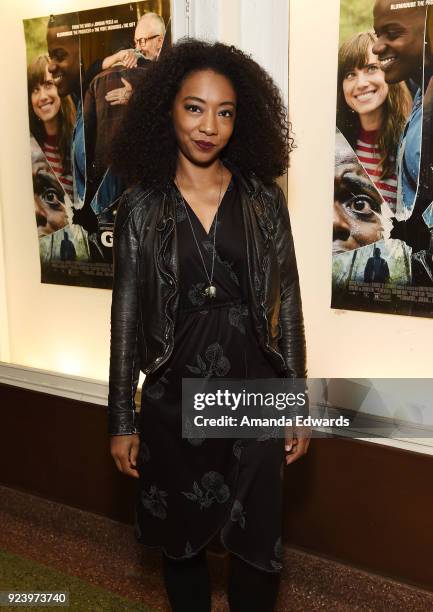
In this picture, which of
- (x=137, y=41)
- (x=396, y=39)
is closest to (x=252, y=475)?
(x=396, y=39)

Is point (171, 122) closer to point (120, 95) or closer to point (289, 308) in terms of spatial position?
point (289, 308)

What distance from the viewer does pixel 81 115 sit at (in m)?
2.88

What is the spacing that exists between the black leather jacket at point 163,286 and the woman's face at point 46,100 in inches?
51.5

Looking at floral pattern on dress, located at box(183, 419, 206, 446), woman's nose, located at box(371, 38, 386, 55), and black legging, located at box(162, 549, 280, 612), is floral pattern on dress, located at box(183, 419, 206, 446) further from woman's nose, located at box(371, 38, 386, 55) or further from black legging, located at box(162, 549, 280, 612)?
woman's nose, located at box(371, 38, 386, 55)

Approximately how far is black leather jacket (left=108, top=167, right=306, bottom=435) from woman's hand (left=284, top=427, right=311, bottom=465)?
6.3 inches

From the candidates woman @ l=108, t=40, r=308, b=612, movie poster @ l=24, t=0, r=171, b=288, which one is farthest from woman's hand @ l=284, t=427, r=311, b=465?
movie poster @ l=24, t=0, r=171, b=288

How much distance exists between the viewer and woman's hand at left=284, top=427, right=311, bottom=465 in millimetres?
1921

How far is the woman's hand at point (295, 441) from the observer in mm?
1921

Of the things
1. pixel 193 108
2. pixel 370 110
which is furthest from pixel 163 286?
pixel 370 110

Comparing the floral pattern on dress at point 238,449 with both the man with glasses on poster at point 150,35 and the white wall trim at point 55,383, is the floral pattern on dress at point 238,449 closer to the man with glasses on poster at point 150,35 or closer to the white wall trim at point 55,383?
the white wall trim at point 55,383

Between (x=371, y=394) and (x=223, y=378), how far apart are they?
0.83 m

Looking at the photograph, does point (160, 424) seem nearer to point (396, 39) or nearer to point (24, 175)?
point (396, 39)

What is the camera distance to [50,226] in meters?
3.14

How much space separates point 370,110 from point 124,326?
3.68 feet
